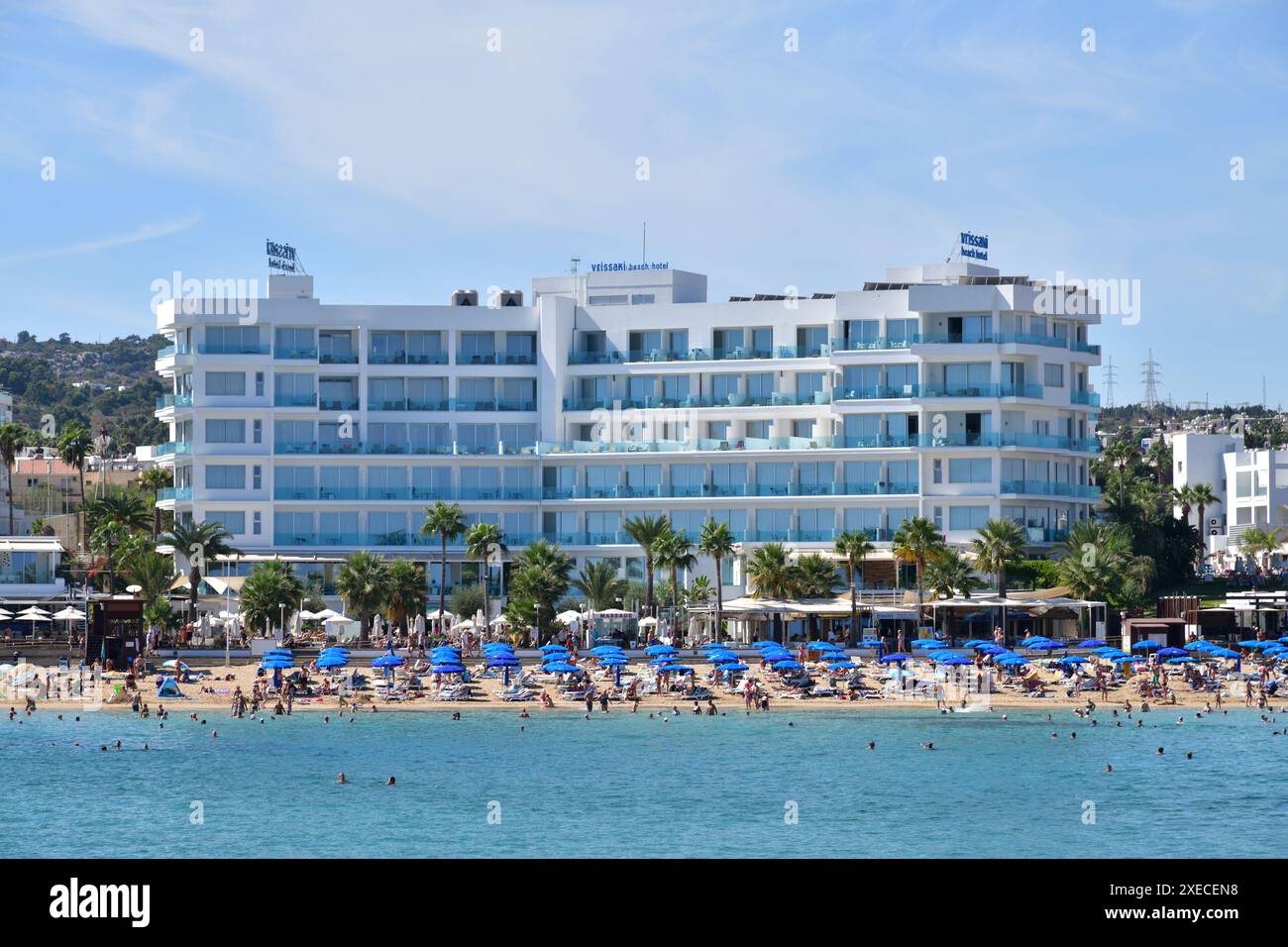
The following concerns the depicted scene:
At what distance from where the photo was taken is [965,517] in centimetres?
9869

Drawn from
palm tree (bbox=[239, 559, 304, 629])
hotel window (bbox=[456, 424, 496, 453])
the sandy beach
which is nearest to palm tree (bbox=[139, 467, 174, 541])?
hotel window (bbox=[456, 424, 496, 453])

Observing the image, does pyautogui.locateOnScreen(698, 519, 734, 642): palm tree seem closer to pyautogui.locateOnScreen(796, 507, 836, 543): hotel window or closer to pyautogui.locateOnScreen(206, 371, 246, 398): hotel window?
pyautogui.locateOnScreen(796, 507, 836, 543): hotel window

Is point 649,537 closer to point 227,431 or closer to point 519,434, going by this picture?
point 519,434

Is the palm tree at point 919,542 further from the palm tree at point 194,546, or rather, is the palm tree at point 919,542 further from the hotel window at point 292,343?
the hotel window at point 292,343

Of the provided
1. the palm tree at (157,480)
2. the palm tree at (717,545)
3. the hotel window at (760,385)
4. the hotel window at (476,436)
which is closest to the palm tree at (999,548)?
the palm tree at (717,545)

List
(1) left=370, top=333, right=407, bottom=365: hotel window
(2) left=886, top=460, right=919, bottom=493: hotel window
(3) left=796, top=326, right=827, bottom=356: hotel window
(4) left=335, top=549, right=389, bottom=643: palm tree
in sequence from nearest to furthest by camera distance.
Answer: (4) left=335, top=549, right=389, bottom=643: palm tree < (2) left=886, top=460, right=919, bottom=493: hotel window < (3) left=796, top=326, right=827, bottom=356: hotel window < (1) left=370, top=333, right=407, bottom=365: hotel window

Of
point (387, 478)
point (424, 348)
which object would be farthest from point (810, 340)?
point (387, 478)

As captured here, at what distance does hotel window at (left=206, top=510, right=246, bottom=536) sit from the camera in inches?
4033

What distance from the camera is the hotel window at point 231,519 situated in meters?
102

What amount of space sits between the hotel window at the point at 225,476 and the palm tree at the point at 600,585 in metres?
21.6

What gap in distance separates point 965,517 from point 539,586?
25.8m

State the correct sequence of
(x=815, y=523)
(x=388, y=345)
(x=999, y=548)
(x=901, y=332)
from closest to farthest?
(x=999, y=548) → (x=815, y=523) → (x=901, y=332) → (x=388, y=345)

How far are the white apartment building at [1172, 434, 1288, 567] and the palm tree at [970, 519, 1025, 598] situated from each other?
50198 millimetres
